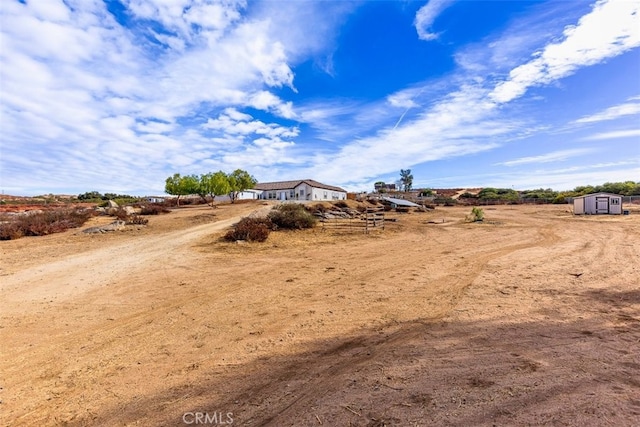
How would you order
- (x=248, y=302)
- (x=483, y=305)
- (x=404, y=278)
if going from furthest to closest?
(x=404, y=278) < (x=248, y=302) < (x=483, y=305)

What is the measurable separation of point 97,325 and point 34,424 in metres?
2.68

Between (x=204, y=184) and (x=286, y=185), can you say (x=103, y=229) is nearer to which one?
(x=204, y=184)

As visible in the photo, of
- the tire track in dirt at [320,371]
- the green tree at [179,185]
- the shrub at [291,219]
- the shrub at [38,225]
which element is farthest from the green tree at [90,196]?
the tire track in dirt at [320,371]

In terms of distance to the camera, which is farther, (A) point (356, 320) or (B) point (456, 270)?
(B) point (456, 270)

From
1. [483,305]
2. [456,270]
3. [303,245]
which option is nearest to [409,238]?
[303,245]

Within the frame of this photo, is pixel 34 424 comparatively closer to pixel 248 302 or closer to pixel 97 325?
pixel 97 325

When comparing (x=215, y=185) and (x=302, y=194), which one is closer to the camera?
(x=215, y=185)

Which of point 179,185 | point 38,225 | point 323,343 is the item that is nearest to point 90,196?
point 179,185

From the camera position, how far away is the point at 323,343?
4.65 metres

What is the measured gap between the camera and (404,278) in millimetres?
8344

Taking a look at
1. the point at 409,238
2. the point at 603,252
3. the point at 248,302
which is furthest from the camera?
the point at 409,238

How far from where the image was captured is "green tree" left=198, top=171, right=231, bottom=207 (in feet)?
148

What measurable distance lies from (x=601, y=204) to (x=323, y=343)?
4004 centimetres

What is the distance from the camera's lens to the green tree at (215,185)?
1773 inches
